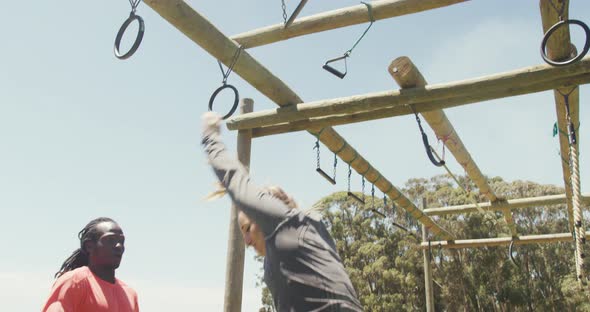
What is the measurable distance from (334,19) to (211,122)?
8.00 ft

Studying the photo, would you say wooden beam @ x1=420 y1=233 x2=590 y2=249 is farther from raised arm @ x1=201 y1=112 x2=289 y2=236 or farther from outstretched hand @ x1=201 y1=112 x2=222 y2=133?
raised arm @ x1=201 y1=112 x2=289 y2=236

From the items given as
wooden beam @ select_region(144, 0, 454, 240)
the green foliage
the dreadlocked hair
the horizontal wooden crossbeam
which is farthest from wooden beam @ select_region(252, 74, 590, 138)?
the green foliage

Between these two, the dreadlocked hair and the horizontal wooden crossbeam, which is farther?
the horizontal wooden crossbeam

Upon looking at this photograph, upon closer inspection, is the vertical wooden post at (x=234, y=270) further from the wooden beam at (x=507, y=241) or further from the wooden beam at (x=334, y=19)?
the wooden beam at (x=507, y=241)

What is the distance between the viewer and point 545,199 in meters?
9.12

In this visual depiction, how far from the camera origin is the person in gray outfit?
5.16ft

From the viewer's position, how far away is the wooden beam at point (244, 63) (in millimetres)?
3422

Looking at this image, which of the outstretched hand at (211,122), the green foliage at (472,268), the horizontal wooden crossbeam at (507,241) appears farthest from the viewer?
the green foliage at (472,268)

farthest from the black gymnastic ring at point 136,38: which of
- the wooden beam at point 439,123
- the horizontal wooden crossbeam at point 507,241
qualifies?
the horizontal wooden crossbeam at point 507,241

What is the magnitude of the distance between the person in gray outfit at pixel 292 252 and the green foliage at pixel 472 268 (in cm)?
2397

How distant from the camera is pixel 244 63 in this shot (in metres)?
4.21

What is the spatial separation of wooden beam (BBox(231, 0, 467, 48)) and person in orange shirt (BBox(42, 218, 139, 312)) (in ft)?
6.67

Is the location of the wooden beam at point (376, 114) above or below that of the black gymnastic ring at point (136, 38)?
above

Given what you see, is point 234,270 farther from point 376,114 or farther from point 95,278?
point 376,114
